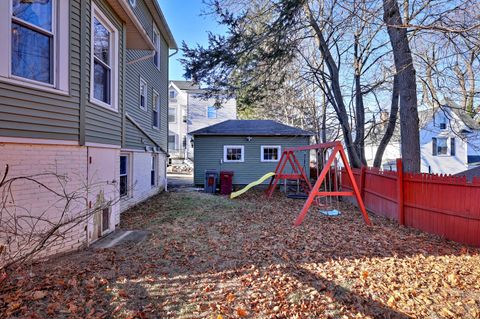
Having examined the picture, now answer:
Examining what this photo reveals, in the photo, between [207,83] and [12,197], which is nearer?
[12,197]

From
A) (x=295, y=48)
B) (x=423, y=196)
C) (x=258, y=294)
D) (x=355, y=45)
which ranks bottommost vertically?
(x=258, y=294)

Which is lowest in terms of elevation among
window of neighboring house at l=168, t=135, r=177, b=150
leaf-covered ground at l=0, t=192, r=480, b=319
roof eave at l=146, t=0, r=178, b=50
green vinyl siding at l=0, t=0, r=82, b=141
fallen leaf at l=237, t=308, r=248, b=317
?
fallen leaf at l=237, t=308, r=248, b=317

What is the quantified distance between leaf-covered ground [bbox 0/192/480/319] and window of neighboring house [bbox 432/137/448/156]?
69.0 feet

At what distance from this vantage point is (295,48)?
10.2m

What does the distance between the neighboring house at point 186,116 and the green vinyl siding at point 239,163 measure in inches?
502

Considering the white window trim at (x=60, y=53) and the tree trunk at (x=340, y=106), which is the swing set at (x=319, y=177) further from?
the white window trim at (x=60, y=53)

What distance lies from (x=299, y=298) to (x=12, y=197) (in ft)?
12.6

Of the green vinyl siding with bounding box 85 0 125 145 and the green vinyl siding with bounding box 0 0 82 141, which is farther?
the green vinyl siding with bounding box 85 0 125 145

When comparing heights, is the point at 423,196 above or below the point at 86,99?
below

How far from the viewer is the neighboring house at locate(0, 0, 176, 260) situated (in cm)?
369

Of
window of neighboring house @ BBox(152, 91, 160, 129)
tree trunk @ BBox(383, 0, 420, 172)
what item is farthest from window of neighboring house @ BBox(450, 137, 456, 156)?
window of neighboring house @ BBox(152, 91, 160, 129)

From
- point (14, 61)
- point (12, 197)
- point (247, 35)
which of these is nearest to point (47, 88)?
point (14, 61)

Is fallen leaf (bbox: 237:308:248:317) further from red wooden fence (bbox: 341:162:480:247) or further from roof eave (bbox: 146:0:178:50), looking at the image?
roof eave (bbox: 146:0:178:50)

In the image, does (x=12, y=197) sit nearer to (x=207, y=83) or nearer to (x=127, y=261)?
(x=127, y=261)
